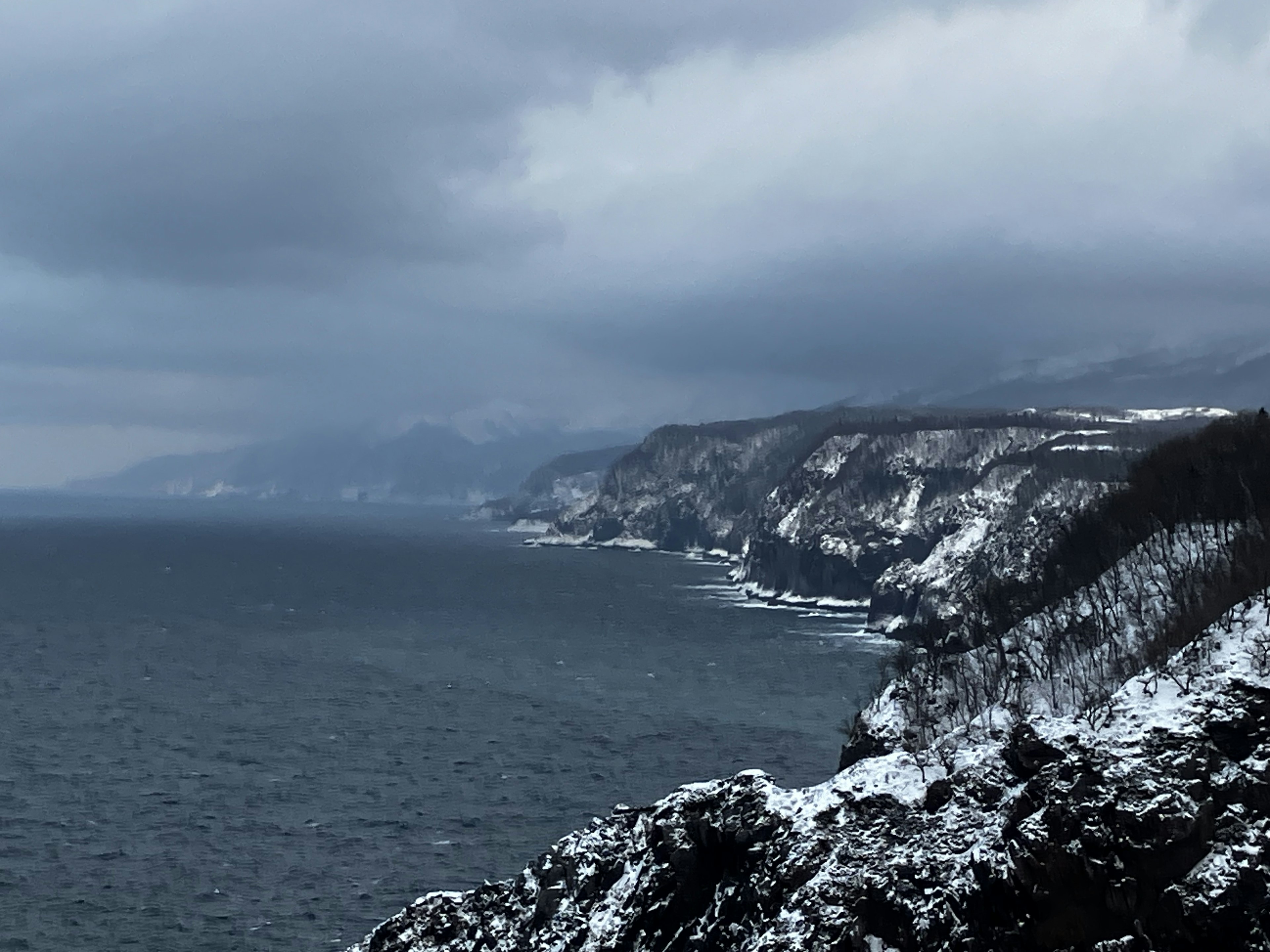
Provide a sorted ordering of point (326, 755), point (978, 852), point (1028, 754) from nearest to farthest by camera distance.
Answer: point (978, 852) → point (1028, 754) → point (326, 755)

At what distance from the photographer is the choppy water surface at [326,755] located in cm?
7388

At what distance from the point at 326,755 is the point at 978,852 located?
77.2 meters

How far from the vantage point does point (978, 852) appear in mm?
43406

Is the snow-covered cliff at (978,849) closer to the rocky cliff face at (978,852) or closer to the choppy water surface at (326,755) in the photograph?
the rocky cliff face at (978,852)

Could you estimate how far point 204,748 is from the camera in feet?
359

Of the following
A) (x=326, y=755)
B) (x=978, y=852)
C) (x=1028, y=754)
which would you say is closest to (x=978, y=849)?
(x=978, y=852)

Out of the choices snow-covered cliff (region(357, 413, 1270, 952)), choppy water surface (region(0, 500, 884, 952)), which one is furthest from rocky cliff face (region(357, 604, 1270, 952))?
choppy water surface (region(0, 500, 884, 952))

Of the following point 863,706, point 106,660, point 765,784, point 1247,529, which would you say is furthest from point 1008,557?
point 765,784

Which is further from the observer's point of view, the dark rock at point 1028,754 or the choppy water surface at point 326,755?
the choppy water surface at point 326,755

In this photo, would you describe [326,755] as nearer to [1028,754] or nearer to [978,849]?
[1028,754]

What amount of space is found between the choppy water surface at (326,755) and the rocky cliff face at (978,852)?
21742mm

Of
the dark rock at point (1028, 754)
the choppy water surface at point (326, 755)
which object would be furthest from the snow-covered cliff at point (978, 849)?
the choppy water surface at point (326, 755)

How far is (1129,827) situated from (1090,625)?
47.7 meters

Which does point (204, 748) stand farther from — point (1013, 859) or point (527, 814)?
point (1013, 859)
